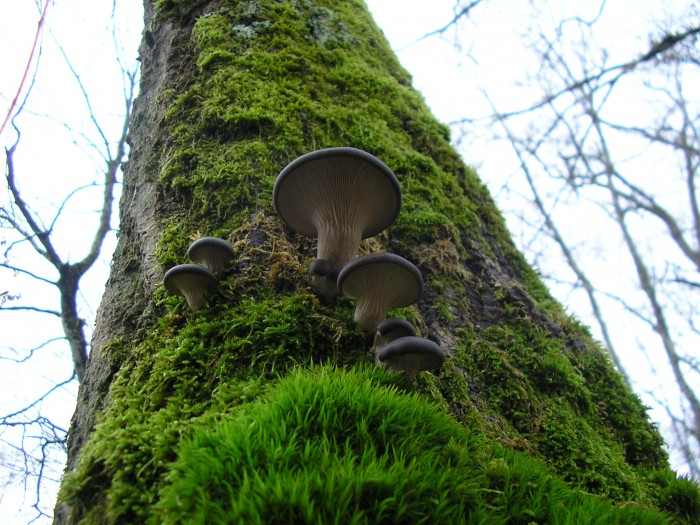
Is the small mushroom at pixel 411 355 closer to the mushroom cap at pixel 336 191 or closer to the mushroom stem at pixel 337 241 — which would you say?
the mushroom stem at pixel 337 241

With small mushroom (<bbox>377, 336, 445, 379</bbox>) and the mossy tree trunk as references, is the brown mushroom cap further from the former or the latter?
small mushroom (<bbox>377, 336, 445, 379</bbox>)

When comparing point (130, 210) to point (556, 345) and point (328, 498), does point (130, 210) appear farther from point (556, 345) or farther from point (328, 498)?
point (556, 345)

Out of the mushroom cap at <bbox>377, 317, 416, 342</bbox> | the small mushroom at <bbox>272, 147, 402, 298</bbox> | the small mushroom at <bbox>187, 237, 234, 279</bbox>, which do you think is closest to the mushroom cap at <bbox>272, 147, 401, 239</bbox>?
the small mushroom at <bbox>272, 147, 402, 298</bbox>

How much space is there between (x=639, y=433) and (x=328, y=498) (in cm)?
281

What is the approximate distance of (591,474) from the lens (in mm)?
2471

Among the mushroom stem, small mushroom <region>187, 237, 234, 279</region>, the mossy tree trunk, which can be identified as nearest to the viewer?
the mossy tree trunk

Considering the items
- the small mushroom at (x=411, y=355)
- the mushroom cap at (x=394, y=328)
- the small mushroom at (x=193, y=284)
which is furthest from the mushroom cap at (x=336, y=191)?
the small mushroom at (x=411, y=355)

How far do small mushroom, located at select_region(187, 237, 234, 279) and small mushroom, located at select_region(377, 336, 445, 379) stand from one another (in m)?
1.01

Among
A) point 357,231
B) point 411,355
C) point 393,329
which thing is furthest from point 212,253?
point 411,355

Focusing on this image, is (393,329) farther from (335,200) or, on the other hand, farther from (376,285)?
(335,200)

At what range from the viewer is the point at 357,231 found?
2842 mm

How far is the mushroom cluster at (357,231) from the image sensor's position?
2.32 m

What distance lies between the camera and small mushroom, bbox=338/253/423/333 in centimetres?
236

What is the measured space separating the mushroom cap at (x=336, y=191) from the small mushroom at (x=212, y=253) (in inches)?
16.6
